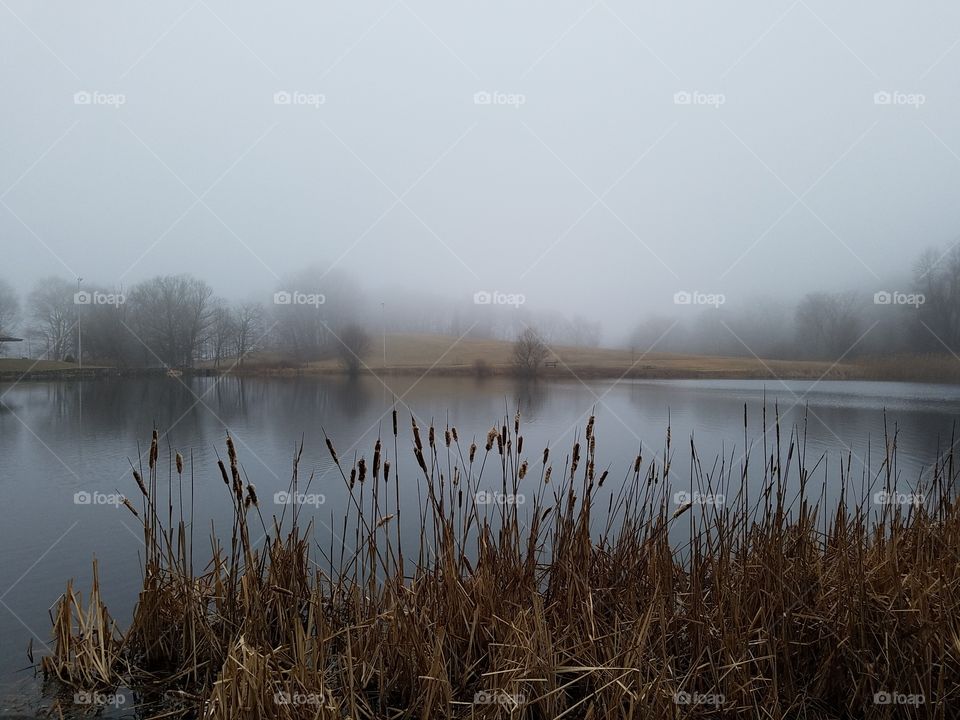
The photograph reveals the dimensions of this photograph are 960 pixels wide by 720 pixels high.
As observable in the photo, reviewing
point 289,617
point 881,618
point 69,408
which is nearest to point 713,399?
point 881,618

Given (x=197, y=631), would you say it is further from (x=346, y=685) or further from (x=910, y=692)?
(x=910, y=692)
